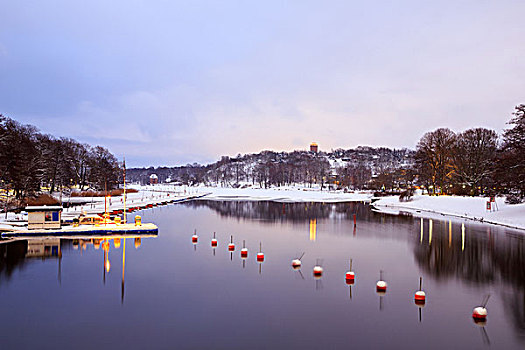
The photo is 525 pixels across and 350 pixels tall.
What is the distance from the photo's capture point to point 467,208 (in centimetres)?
5119

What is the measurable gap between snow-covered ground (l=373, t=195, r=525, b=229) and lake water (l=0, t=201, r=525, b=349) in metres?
14.2

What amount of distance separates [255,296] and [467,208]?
46.2 meters

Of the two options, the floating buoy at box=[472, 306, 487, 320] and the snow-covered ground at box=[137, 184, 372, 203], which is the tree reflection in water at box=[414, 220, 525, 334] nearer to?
the floating buoy at box=[472, 306, 487, 320]

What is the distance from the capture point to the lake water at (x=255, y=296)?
37.5 feet

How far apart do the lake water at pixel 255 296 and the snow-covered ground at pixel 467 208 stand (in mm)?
14206

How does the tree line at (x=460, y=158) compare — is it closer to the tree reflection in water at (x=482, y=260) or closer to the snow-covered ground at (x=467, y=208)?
the snow-covered ground at (x=467, y=208)

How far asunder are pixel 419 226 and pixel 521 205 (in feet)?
47.6

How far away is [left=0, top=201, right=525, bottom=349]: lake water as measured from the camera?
11.4 meters

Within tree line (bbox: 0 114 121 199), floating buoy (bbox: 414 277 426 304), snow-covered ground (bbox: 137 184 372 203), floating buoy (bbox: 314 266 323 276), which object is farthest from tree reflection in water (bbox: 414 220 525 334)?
snow-covered ground (bbox: 137 184 372 203)

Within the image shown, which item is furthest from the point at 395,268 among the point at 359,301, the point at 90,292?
the point at 90,292

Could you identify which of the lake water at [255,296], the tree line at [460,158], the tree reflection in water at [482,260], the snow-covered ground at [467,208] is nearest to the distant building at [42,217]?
the lake water at [255,296]

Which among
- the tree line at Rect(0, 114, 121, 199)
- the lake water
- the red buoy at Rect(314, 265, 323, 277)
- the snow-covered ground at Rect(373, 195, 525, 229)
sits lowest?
the lake water

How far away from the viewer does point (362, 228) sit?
3784 centimetres

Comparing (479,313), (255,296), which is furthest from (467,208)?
(255,296)
